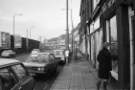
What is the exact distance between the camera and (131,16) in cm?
631

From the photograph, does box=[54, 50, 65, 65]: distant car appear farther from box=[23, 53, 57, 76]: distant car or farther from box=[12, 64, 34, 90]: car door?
box=[12, 64, 34, 90]: car door

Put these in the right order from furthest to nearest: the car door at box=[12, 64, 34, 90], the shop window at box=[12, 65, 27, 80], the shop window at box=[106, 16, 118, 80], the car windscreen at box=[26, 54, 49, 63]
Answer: the car windscreen at box=[26, 54, 49, 63], the shop window at box=[106, 16, 118, 80], the shop window at box=[12, 65, 27, 80], the car door at box=[12, 64, 34, 90]

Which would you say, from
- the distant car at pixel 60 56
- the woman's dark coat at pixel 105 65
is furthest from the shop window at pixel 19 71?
the distant car at pixel 60 56

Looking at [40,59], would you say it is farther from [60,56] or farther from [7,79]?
[60,56]

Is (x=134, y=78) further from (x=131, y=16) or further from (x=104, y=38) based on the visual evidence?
(x=104, y=38)

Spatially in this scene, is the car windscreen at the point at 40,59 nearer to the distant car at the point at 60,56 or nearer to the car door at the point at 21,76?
the car door at the point at 21,76

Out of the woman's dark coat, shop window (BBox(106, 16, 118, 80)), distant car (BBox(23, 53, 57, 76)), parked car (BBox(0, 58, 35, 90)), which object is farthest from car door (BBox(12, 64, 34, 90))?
distant car (BBox(23, 53, 57, 76))

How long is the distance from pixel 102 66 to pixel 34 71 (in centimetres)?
496

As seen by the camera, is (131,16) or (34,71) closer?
(131,16)

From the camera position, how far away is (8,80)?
3996mm

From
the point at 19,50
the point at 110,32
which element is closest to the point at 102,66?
the point at 110,32

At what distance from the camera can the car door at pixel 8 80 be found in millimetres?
3763

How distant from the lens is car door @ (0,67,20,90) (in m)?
3.76

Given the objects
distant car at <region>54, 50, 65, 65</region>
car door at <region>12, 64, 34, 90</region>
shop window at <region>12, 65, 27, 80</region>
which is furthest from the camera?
distant car at <region>54, 50, 65, 65</region>
